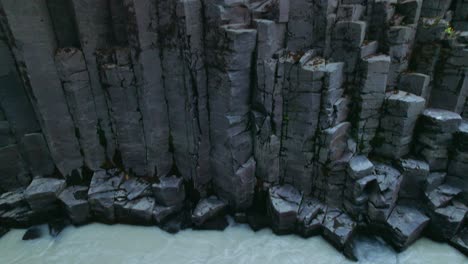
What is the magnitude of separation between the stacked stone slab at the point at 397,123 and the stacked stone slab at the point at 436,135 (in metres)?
0.22

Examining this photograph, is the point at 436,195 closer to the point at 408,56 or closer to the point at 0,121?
the point at 408,56

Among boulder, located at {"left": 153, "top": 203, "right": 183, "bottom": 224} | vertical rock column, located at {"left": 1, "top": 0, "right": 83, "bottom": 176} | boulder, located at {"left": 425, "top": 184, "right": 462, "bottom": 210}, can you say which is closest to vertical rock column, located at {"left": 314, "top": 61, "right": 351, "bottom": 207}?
boulder, located at {"left": 425, "top": 184, "right": 462, "bottom": 210}

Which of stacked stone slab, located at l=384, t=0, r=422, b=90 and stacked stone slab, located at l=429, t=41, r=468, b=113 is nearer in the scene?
stacked stone slab, located at l=384, t=0, r=422, b=90

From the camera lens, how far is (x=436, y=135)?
7.63 meters

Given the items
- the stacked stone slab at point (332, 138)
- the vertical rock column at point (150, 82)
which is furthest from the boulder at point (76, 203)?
the stacked stone slab at point (332, 138)

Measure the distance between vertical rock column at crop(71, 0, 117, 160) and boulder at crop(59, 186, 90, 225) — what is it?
214cm

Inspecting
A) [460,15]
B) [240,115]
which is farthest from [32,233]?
[460,15]

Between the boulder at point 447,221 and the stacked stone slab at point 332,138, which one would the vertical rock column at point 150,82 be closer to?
the stacked stone slab at point 332,138

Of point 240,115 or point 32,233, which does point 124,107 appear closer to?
point 240,115

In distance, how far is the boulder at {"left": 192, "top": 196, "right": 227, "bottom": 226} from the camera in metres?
8.35

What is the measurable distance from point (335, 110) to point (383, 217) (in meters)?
2.99

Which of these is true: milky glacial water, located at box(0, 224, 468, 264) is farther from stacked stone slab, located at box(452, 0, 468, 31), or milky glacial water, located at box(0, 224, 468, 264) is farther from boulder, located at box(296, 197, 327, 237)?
stacked stone slab, located at box(452, 0, 468, 31)

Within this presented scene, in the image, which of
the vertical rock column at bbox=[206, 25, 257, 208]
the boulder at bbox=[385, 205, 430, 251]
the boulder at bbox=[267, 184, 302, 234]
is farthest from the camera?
the boulder at bbox=[267, 184, 302, 234]

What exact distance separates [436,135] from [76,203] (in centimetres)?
950
